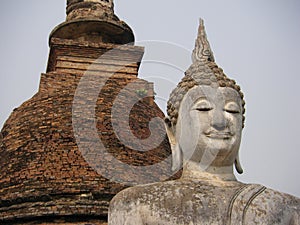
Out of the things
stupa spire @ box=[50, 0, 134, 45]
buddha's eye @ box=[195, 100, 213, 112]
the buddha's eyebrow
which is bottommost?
Answer: buddha's eye @ box=[195, 100, 213, 112]

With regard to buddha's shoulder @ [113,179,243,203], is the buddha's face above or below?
above

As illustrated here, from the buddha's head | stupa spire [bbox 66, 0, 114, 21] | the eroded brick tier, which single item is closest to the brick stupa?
the eroded brick tier

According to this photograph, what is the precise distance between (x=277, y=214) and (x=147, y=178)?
784 centimetres

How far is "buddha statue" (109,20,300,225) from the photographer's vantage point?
13.7 ft

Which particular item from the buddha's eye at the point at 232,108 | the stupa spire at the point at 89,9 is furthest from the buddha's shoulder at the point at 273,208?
the stupa spire at the point at 89,9

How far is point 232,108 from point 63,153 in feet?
26.4

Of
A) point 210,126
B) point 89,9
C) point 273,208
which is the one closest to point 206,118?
point 210,126

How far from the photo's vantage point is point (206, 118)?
4512 millimetres

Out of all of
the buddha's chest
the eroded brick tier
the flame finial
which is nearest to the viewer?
the buddha's chest

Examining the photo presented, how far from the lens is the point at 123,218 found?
429 cm

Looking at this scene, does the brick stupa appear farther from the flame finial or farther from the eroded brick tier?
the flame finial

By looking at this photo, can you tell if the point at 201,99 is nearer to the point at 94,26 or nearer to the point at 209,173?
the point at 209,173

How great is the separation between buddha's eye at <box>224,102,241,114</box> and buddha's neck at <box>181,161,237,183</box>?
1.33ft

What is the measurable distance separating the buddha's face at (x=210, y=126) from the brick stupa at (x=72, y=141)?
6.91m
